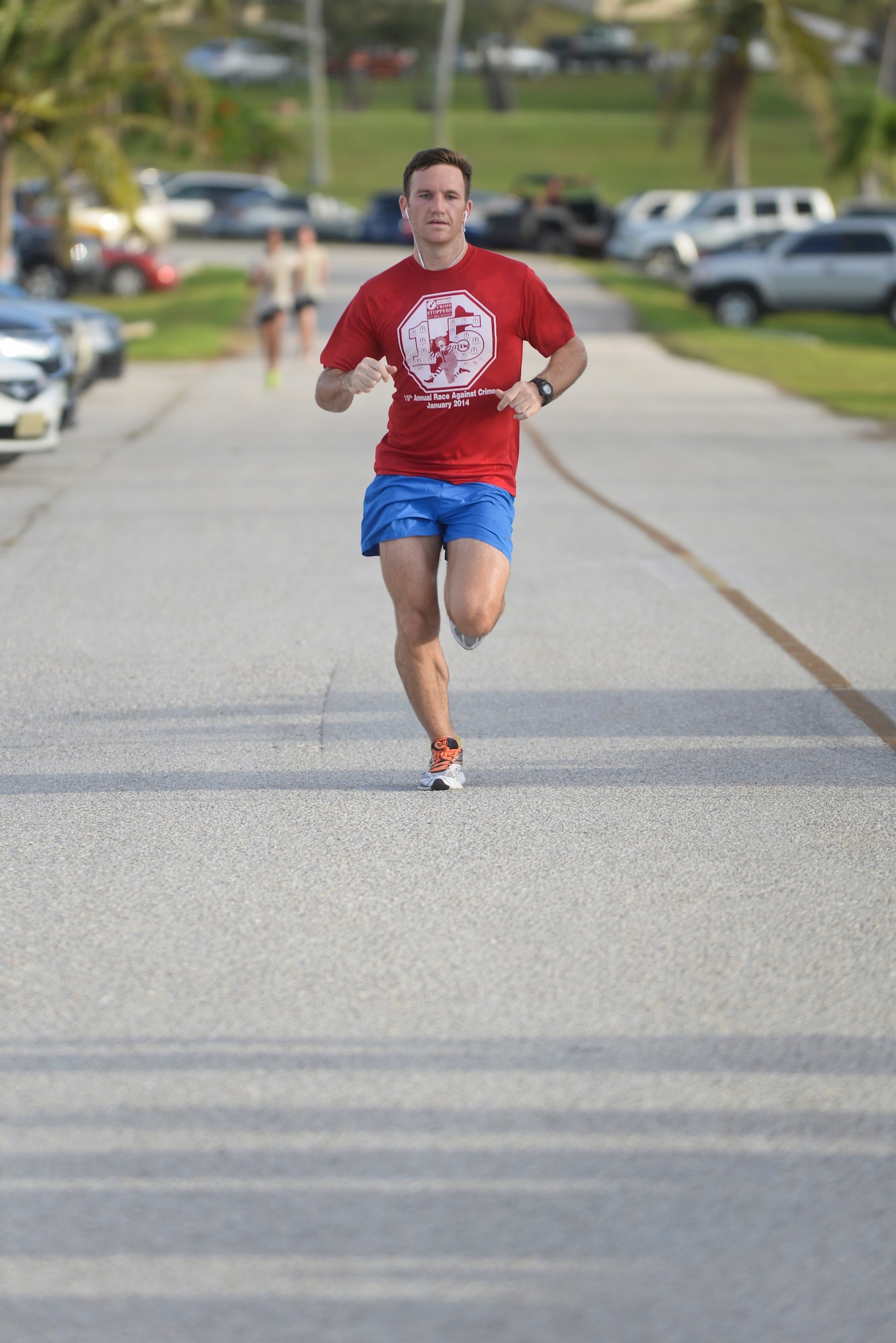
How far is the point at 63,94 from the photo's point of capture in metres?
27.7

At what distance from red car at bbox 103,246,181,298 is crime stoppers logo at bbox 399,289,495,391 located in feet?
104

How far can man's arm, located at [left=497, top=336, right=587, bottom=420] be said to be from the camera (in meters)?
5.58

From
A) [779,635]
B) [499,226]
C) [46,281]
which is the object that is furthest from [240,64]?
[779,635]

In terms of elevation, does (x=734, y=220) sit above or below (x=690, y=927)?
below

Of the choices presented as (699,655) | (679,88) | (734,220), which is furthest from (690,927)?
(679,88)

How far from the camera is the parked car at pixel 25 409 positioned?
1383 cm

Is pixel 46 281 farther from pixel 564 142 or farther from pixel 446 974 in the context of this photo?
pixel 564 142

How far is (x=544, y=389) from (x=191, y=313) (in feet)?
92.2

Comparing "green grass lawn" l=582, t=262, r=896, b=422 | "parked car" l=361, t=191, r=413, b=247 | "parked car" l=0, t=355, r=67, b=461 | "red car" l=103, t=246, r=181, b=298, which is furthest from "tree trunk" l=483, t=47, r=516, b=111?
"parked car" l=0, t=355, r=67, b=461

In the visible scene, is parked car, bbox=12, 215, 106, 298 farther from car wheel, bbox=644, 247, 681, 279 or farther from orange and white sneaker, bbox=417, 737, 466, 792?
orange and white sneaker, bbox=417, 737, 466, 792

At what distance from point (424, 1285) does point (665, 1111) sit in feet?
2.66

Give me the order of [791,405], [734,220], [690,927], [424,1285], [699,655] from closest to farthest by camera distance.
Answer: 1. [424,1285]
2. [690,927]
3. [699,655]
4. [791,405]
5. [734,220]

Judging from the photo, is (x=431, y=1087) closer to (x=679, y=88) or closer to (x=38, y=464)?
(x=38, y=464)

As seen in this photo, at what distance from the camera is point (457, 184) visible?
5574 millimetres
